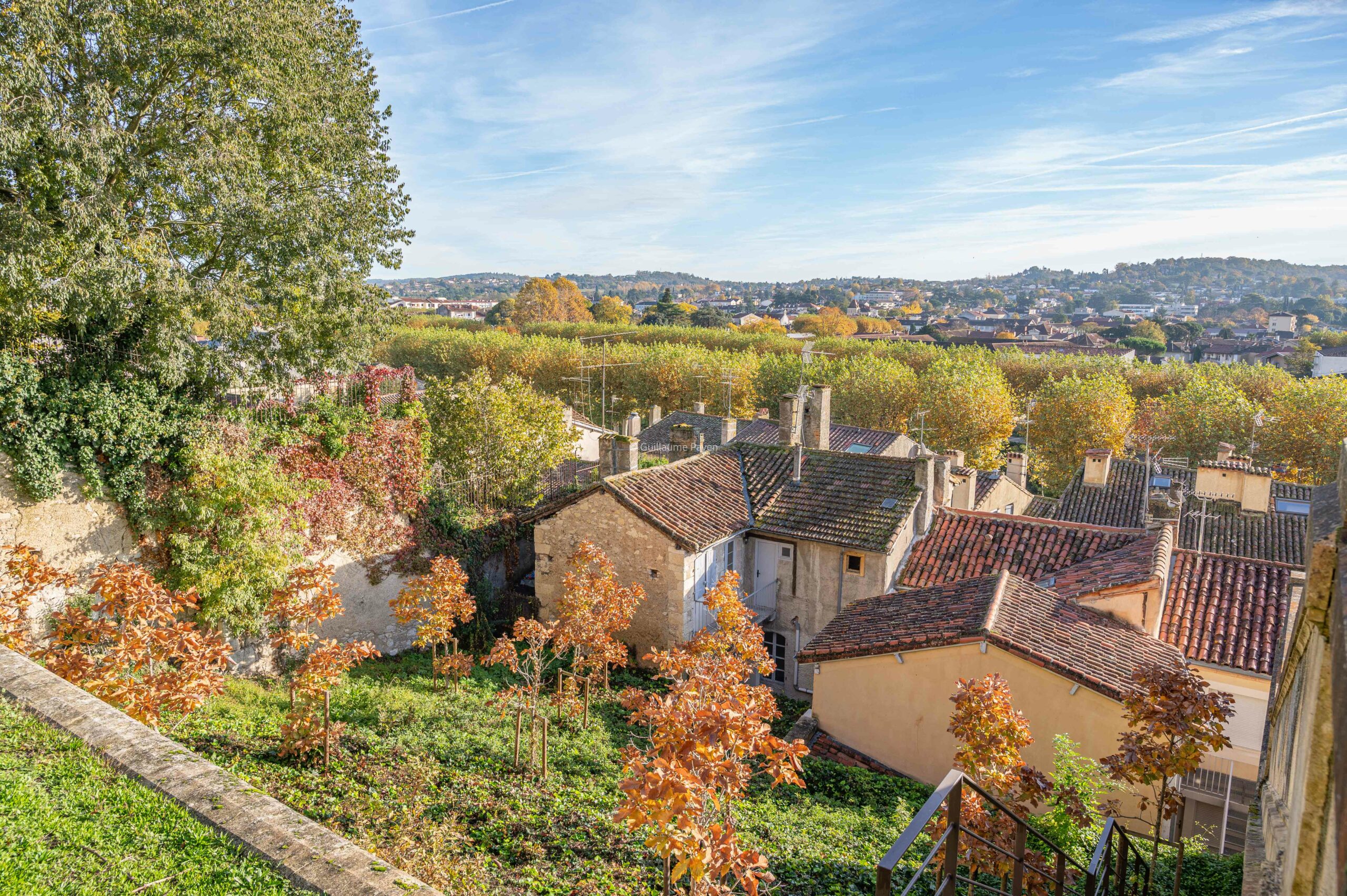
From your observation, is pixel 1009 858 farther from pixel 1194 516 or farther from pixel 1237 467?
pixel 1237 467

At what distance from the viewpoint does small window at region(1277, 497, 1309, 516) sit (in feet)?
81.6

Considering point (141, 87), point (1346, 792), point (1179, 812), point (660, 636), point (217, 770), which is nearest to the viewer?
point (1346, 792)

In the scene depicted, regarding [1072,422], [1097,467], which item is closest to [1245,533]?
[1097,467]

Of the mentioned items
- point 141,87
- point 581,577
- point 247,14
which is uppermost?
point 247,14

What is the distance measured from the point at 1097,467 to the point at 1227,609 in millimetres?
14793

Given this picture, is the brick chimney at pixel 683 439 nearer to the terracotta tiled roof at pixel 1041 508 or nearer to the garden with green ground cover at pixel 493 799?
the garden with green ground cover at pixel 493 799

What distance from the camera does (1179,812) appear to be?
9367 millimetres

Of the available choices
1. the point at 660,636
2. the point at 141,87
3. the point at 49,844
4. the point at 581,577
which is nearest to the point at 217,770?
the point at 49,844

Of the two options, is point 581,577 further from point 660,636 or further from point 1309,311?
point 1309,311

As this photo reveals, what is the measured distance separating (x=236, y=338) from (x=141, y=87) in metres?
4.68

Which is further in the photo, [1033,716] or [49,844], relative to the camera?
[1033,716]

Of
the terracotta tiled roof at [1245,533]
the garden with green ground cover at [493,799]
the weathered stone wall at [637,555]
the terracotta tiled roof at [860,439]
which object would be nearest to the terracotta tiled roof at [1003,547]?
the weathered stone wall at [637,555]

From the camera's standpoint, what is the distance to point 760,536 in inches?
761

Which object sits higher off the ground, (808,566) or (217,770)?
(217,770)
